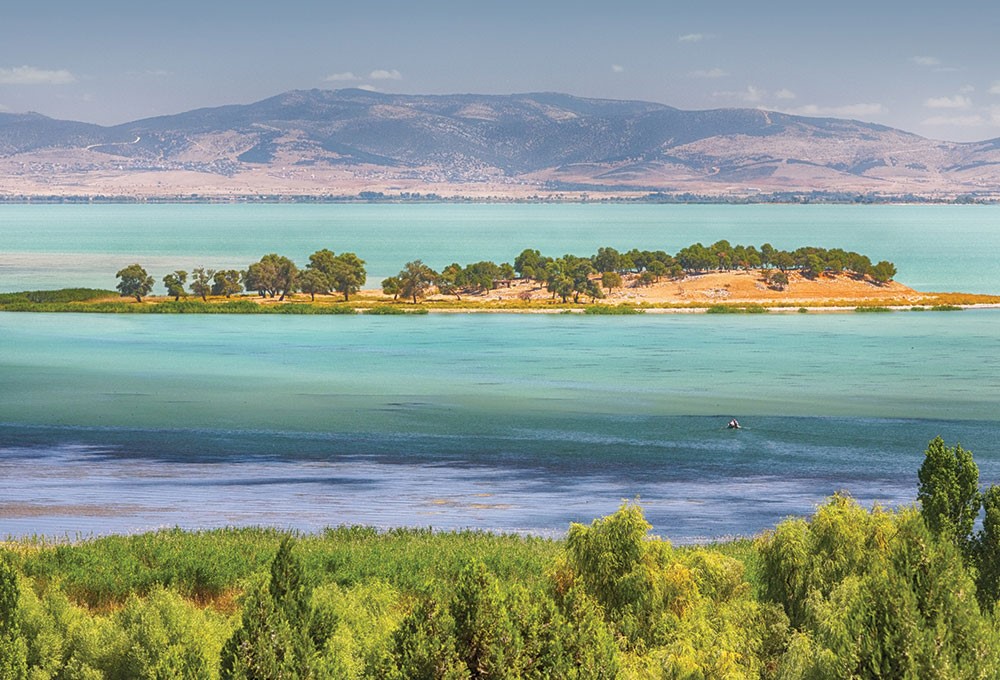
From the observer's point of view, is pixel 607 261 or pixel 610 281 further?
pixel 607 261

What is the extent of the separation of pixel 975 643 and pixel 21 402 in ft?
171

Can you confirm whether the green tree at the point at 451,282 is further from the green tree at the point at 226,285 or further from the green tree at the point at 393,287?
A: the green tree at the point at 226,285

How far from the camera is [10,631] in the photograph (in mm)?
21797

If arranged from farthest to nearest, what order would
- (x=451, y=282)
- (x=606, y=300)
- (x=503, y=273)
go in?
1. (x=503, y=273)
2. (x=451, y=282)
3. (x=606, y=300)

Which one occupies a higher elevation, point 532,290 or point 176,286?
point 176,286

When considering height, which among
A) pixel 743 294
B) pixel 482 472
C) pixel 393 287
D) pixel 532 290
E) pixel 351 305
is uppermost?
pixel 393 287

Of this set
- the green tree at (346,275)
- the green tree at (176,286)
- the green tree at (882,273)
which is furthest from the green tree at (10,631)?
the green tree at (882,273)

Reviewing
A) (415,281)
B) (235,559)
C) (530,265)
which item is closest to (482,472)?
(235,559)

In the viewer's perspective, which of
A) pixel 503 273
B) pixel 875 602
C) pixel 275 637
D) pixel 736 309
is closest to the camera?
pixel 875 602

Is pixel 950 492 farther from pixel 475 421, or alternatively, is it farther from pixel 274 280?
pixel 274 280

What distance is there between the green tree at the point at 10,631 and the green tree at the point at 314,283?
86130 mm

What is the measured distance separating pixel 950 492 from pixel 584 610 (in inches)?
391

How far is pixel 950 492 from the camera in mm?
26656

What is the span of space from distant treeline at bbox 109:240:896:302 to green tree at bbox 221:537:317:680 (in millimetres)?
86916
